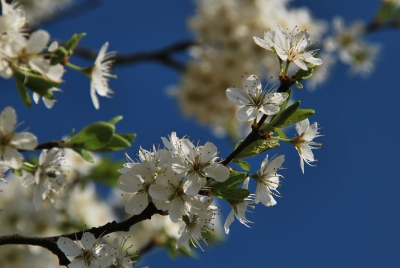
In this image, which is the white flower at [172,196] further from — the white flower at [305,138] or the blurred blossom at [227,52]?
the blurred blossom at [227,52]

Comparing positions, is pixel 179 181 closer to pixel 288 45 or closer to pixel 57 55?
pixel 288 45

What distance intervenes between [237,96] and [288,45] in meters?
0.26

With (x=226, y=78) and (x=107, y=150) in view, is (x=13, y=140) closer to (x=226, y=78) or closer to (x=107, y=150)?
(x=107, y=150)

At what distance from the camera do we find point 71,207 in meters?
3.69

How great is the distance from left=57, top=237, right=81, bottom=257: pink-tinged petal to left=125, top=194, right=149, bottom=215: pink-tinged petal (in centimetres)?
20

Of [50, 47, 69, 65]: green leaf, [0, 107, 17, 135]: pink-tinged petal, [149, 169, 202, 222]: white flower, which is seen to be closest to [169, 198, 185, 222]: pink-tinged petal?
[149, 169, 202, 222]: white flower

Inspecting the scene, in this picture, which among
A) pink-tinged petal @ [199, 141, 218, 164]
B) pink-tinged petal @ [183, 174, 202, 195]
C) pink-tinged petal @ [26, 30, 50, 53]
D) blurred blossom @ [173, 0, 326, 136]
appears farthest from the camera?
blurred blossom @ [173, 0, 326, 136]

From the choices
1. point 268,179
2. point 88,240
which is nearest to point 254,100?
point 268,179

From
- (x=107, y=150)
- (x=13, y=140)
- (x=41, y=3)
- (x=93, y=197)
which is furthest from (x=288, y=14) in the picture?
(x=13, y=140)

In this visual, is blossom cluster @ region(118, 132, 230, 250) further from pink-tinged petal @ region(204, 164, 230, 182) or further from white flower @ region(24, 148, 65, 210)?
white flower @ region(24, 148, 65, 210)

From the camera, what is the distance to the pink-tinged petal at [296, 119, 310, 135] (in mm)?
1918

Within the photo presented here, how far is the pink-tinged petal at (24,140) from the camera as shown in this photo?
1886 mm

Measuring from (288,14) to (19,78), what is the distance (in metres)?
4.39

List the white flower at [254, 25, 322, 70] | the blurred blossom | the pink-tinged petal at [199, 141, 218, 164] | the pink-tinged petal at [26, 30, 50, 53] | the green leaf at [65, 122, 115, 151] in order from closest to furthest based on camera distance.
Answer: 1. the pink-tinged petal at [199, 141, 218, 164]
2. the white flower at [254, 25, 322, 70]
3. the pink-tinged petal at [26, 30, 50, 53]
4. the green leaf at [65, 122, 115, 151]
5. the blurred blossom
